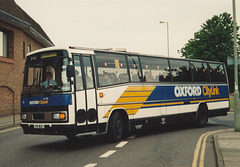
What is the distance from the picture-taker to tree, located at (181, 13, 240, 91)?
58312 millimetres

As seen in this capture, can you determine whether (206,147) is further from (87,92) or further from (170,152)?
(87,92)

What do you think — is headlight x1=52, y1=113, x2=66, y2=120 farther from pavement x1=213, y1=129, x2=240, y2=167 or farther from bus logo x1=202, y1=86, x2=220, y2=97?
bus logo x1=202, y1=86, x2=220, y2=97

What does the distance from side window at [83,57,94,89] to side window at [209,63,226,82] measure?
29.9ft

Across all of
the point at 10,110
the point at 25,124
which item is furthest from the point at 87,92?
the point at 10,110

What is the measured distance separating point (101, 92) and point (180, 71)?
5877 millimetres

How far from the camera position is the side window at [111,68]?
10.9m

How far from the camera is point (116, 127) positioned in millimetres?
11211

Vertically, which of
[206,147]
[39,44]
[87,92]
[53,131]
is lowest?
[206,147]

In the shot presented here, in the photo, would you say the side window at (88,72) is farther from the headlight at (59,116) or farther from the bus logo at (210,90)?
the bus logo at (210,90)

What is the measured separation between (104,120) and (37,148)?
216cm

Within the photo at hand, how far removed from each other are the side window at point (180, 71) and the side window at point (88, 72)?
17.6 ft

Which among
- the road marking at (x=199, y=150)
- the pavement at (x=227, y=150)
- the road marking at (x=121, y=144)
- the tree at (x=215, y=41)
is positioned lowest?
the road marking at (x=199, y=150)

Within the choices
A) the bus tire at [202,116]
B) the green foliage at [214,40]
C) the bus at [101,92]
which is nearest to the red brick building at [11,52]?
the bus at [101,92]

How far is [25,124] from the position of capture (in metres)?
10.1
